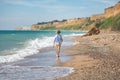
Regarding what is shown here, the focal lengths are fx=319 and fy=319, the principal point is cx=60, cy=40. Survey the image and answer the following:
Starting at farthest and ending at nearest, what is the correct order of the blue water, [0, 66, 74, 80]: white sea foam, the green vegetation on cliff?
the green vegetation on cliff < the blue water < [0, 66, 74, 80]: white sea foam

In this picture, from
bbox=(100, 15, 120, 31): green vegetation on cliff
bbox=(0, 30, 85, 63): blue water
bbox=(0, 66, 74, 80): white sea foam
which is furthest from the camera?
bbox=(100, 15, 120, 31): green vegetation on cliff

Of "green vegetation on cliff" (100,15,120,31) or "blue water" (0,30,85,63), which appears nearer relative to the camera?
"blue water" (0,30,85,63)

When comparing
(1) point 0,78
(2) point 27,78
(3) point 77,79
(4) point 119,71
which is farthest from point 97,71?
(1) point 0,78

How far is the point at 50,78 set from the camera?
11.2 m

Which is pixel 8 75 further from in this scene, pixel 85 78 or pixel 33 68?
pixel 85 78

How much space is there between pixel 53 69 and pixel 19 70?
1.45 m

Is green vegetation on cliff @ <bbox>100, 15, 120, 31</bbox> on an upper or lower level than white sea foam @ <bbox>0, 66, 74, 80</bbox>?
lower

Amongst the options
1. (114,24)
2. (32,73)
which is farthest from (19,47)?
(114,24)

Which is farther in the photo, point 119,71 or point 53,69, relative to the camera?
point 53,69

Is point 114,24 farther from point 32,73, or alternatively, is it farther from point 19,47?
point 32,73

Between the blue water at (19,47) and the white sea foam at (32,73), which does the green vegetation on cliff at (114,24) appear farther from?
the white sea foam at (32,73)

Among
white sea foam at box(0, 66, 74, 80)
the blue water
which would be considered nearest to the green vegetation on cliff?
the blue water

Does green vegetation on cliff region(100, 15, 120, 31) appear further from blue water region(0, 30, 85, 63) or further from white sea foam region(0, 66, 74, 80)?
white sea foam region(0, 66, 74, 80)

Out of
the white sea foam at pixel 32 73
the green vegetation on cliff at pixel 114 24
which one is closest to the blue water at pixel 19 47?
the white sea foam at pixel 32 73
